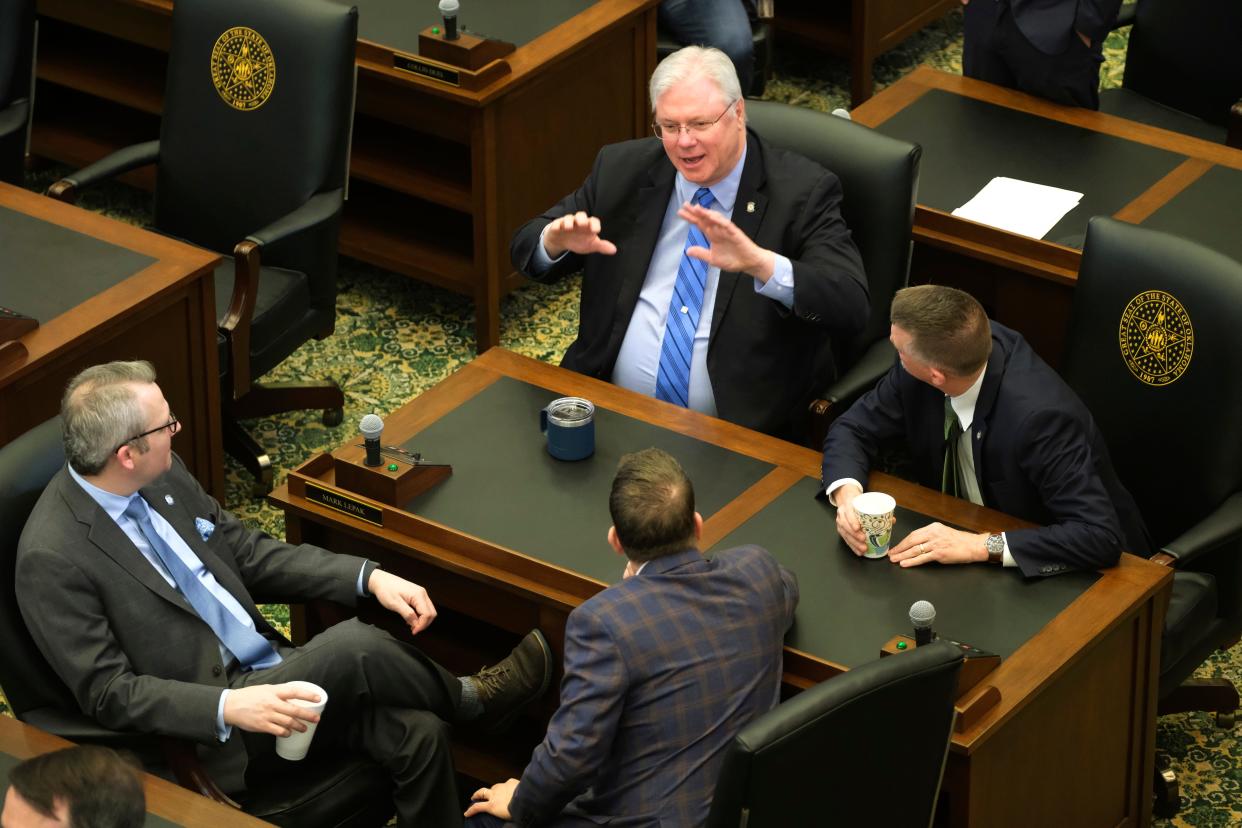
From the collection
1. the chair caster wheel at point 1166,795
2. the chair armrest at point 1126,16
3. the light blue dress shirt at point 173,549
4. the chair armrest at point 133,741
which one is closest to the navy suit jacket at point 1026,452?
the chair caster wheel at point 1166,795

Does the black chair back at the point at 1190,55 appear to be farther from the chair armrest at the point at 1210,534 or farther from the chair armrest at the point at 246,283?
the chair armrest at the point at 246,283

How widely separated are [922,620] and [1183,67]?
2.97m

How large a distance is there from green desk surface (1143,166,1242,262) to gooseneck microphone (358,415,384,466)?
1957 mm

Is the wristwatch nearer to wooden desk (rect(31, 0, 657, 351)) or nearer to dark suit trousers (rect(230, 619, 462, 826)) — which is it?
dark suit trousers (rect(230, 619, 462, 826))

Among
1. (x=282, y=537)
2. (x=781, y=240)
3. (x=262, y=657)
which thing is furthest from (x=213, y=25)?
(x=262, y=657)

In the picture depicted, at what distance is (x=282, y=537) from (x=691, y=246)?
53.9 inches

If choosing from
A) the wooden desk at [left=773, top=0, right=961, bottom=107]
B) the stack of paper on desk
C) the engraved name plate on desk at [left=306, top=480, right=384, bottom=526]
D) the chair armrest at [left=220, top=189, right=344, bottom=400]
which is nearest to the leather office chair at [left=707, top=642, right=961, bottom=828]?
the engraved name plate on desk at [left=306, top=480, right=384, bottom=526]

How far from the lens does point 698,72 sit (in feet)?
13.8

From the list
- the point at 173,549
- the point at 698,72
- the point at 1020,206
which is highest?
the point at 698,72

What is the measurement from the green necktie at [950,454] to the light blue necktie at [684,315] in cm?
69

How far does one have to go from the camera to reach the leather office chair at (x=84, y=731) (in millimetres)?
3414

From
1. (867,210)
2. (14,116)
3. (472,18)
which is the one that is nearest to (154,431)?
(867,210)

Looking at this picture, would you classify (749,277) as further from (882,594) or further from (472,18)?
(472,18)

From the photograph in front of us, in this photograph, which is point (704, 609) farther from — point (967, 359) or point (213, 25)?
A: point (213, 25)
